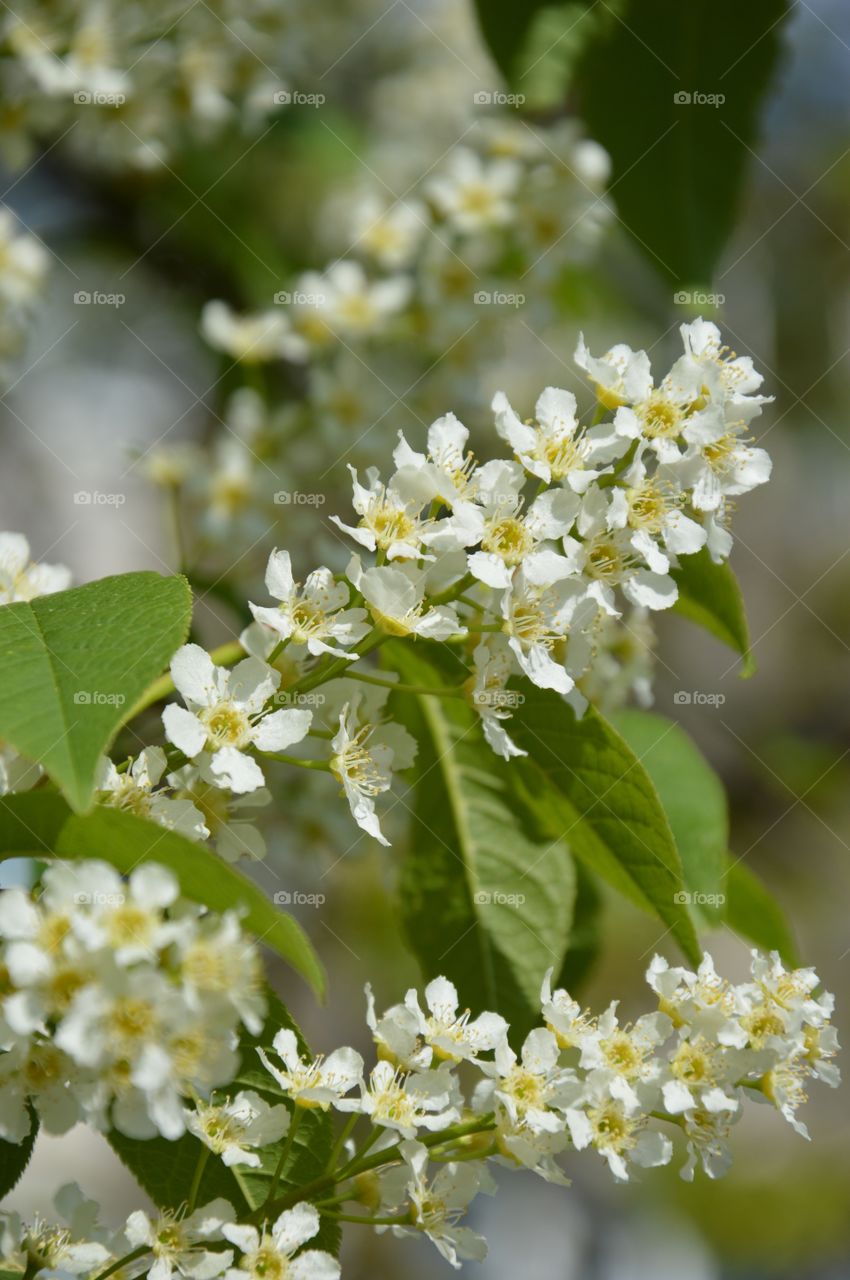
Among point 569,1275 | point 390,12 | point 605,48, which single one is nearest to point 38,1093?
point 605,48

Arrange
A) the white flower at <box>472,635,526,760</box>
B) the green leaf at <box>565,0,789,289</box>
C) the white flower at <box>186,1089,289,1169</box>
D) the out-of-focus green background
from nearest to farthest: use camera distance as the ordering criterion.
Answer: the white flower at <box>186,1089,289,1169</box>
the white flower at <box>472,635,526,760</box>
the green leaf at <box>565,0,789,289</box>
the out-of-focus green background

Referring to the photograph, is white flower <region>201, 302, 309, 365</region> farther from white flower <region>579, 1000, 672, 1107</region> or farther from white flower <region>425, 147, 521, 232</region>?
white flower <region>579, 1000, 672, 1107</region>

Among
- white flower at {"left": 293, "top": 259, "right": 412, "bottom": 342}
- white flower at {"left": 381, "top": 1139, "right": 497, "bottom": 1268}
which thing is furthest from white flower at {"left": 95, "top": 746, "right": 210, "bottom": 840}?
white flower at {"left": 293, "top": 259, "right": 412, "bottom": 342}

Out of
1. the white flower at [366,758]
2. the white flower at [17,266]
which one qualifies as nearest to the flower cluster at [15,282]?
the white flower at [17,266]

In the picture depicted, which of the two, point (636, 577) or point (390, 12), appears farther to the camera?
point (390, 12)

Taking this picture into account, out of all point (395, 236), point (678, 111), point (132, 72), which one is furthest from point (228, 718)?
point (132, 72)

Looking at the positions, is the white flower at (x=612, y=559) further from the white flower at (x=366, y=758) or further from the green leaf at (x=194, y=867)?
the green leaf at (x=194, y=867)

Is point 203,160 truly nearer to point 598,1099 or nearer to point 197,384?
point 197,384
